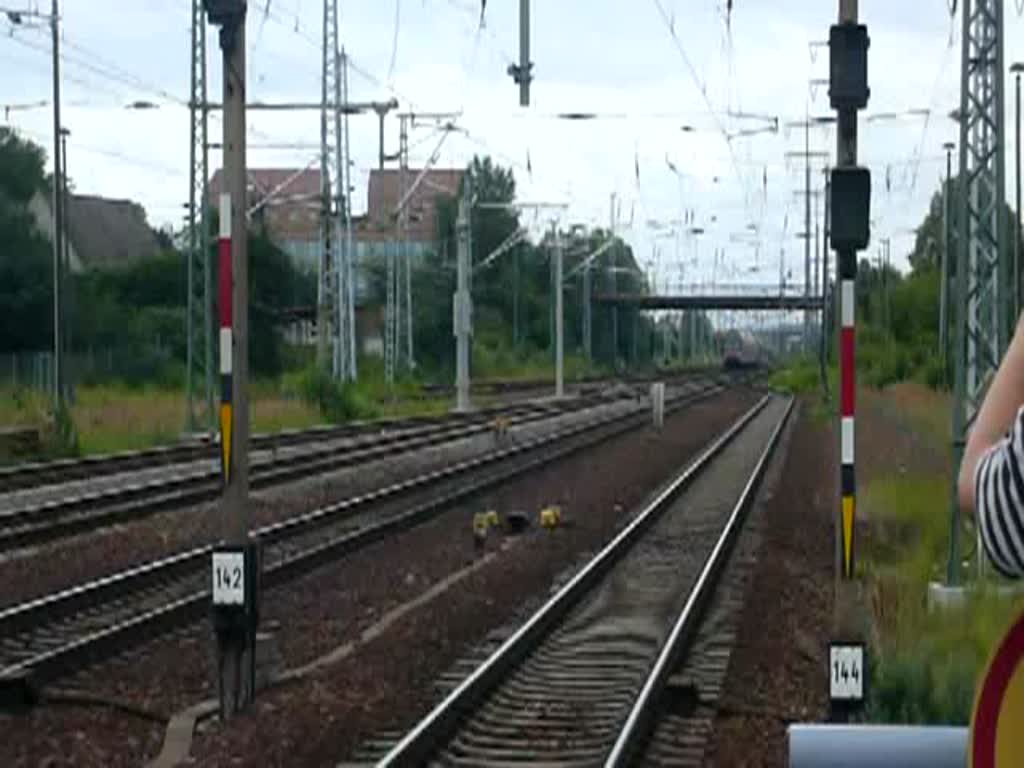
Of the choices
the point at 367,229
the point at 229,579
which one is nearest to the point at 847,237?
the point at 229,579

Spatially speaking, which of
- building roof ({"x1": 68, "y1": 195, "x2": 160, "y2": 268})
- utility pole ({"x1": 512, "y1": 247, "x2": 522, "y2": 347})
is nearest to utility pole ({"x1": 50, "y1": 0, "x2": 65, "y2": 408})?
building roof ({"x1": 68, "y1": 195, "x2": 160, "y2": 268})

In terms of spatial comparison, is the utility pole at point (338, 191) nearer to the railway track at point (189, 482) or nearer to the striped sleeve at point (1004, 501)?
the railway track at point (189, 482)

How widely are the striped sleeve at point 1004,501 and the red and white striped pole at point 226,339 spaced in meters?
10.1

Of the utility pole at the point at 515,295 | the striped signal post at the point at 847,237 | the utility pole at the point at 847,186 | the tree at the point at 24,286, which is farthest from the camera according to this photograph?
the utility pole at the point at 515,295

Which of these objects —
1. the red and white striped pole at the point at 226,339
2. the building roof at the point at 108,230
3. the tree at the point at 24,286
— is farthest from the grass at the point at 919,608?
the building roof at the point at 108,230

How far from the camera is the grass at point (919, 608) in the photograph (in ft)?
36.2

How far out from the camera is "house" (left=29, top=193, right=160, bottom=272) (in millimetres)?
98625

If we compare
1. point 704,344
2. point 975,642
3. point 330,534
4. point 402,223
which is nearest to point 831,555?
point 330,534

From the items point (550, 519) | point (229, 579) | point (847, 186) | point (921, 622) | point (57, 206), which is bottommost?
point (550, 519)

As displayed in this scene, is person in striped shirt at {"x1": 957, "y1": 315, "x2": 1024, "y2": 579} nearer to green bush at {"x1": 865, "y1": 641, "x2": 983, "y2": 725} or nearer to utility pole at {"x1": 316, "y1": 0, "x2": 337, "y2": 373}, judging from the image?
green bush at {"x1": 865, "y1": 641, "x2": 983, "y2": 725}

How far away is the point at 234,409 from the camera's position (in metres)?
11.9

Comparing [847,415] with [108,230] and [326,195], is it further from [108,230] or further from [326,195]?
[108,230]

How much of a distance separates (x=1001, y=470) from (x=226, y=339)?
33.5 ft

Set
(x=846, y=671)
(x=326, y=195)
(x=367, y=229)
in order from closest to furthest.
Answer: (x=846, y=671)
(x=326, y=195)
(x=367, y=229)
